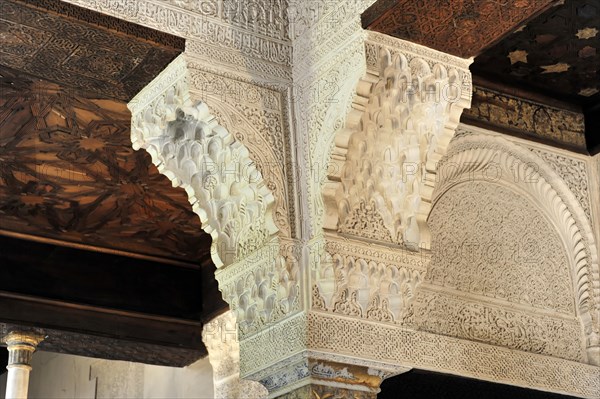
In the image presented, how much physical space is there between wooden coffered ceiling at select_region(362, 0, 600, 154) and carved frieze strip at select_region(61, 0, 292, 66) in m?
0.52

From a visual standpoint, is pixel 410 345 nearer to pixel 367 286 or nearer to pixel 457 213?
pixel 367 286

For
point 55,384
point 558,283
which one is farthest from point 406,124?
point 55,384

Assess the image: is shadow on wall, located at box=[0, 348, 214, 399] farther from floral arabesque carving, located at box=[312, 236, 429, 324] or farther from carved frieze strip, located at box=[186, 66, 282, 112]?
carved frieze strip, located at box=[186, 66, 282, 112]

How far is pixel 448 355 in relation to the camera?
16.0 feet

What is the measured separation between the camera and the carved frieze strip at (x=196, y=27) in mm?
4047

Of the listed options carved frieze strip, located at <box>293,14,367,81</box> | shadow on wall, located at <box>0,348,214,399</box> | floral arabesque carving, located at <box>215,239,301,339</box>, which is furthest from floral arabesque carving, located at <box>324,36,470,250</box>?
shadow on wall, located at <box>0,348,214,399</box>

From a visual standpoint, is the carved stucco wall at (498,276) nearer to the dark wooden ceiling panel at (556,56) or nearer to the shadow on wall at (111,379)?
the dark wooden ceiling panel at (556,56)

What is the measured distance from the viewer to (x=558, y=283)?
5438 millimetres

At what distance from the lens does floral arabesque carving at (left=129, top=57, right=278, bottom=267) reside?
14.0 feet

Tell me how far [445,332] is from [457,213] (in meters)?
0.60

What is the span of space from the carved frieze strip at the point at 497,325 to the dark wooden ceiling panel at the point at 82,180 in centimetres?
170

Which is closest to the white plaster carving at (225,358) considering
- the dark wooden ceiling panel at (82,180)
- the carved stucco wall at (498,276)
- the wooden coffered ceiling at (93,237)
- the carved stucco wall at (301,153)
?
the wooden coffered ceiling at (93,237)

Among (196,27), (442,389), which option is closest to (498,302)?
(442,389)

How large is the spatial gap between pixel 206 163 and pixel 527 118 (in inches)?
73.2
